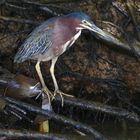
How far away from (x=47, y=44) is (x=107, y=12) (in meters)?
1.05

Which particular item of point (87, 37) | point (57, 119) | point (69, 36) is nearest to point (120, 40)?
point (87, 37)

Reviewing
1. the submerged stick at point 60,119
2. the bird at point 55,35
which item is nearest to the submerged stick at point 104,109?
the submerged stick at point 60,119

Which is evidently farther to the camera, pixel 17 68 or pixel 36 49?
pixel 17 68

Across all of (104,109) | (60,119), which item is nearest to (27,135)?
(60,119)

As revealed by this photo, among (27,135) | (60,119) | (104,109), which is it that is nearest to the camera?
(27,135)

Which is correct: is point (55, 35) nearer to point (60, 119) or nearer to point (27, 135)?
point (60, 119)

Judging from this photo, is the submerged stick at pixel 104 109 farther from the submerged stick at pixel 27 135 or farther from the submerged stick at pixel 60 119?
the submerged stick at pixel 27 135

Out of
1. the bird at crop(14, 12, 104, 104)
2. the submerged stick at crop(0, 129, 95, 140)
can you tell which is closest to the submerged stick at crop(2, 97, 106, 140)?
the submerged stick at crop(0, 129, 95, 140)

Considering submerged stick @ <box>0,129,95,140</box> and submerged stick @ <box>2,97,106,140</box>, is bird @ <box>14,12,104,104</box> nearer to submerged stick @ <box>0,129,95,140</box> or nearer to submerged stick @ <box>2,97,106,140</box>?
submerged stick @ <box>2,97,106,140</box>

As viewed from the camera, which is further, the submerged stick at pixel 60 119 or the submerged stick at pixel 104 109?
the submerged stick at pixel 104 109

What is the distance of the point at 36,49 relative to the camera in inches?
144

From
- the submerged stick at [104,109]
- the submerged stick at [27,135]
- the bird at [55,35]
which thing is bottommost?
the submerged stick at [27,135]

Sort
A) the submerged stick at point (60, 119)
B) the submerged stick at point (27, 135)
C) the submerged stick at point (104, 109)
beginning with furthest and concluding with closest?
the submerged stick at point (104, 109), the submerged stick at point (60, 119), the submerged stick at point (27, 135)

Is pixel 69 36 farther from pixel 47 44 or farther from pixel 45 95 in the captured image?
pixel 45 95
